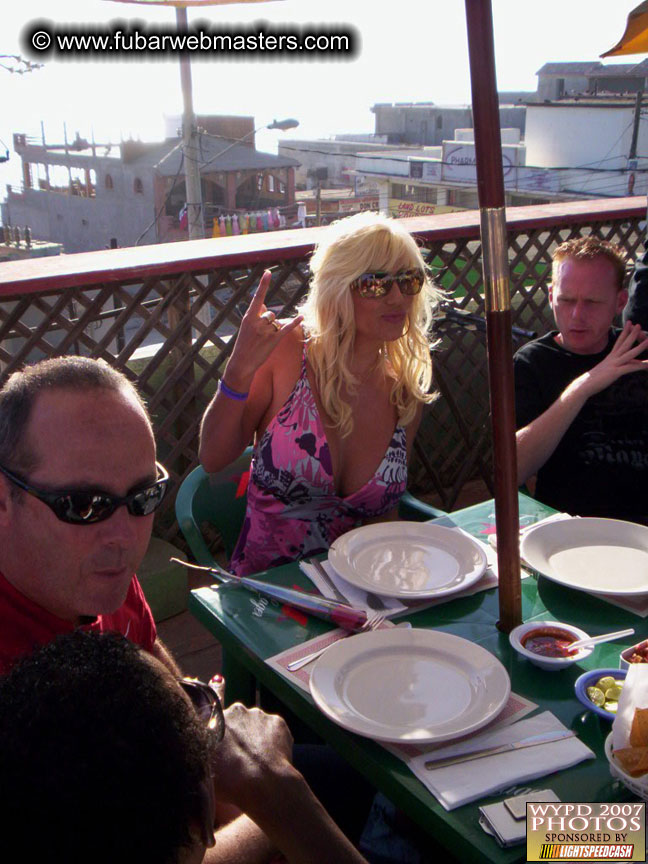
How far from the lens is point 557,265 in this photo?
2500mm

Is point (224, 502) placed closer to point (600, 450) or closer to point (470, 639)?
point (470, 639)

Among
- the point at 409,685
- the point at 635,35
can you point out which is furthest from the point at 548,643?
the point at 635,35

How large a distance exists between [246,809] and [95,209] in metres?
44.9

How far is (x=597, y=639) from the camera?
1.47 meters

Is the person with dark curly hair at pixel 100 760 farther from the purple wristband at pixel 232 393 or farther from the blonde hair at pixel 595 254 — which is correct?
the blonde hair at pixel 595 254

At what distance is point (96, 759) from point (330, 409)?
1.58 meters

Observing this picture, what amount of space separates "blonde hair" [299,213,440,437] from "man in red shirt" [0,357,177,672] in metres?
1.01

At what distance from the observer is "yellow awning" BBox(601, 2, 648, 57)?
2580 mm

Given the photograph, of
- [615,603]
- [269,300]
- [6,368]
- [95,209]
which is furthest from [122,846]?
[95,209]

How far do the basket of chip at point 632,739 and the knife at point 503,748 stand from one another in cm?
9

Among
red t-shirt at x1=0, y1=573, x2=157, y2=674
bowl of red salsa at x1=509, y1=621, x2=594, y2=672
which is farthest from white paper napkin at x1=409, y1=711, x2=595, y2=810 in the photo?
red t-shirt at x1=0, y1=573, x2=157, y2=674

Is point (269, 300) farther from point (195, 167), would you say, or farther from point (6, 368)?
point (195, 167)

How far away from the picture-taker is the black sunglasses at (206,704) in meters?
1.04

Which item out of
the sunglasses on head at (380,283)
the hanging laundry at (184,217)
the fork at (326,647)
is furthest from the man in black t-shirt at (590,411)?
the hanging laundry at (184,217)
